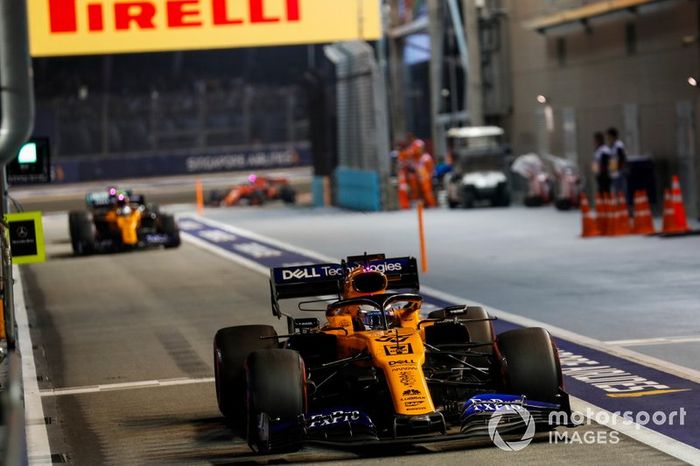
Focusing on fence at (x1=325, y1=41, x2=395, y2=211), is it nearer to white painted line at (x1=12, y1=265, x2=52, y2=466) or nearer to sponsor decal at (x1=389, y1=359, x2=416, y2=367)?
white painted line at (x1=12, y1=265, x2=52, y2=466)

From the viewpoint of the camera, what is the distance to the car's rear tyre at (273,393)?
29.0ft

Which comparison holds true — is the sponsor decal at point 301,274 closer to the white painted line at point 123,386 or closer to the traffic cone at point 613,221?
the white painted line at point 123,386

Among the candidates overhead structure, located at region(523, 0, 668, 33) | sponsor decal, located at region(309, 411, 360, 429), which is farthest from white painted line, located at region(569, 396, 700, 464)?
overhead structure, located at region(523, 0, 668, 33)

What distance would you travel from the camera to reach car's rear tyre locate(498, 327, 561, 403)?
9.27 meters

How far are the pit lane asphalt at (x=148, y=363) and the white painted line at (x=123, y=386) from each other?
0.05 ft

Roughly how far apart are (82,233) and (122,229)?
2.34 feet

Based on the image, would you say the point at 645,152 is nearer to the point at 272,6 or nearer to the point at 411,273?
the point at 272,6

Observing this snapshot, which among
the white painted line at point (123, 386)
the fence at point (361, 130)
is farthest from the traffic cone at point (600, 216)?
the white painted line at point (123, 386)

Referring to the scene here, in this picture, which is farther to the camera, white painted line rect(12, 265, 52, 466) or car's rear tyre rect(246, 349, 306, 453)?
white painted line rect(12, 265, 52, 466)

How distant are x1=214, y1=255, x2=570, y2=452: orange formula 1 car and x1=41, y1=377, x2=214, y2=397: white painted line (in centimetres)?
178

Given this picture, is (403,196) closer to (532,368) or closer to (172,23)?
(172,23)

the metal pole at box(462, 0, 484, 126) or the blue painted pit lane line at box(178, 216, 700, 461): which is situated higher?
the metal pole at box(462, 0, 484, 126)

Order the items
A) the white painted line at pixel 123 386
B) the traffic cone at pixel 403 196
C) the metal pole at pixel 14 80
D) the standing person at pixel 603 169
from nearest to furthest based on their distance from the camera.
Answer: the metal pole at pixel 14 80 < the white painted line at pixel 123 386 < the standing person at pixel 603 169 < the traffic cone at pixel 403 196

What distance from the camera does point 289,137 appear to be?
53.9 m
